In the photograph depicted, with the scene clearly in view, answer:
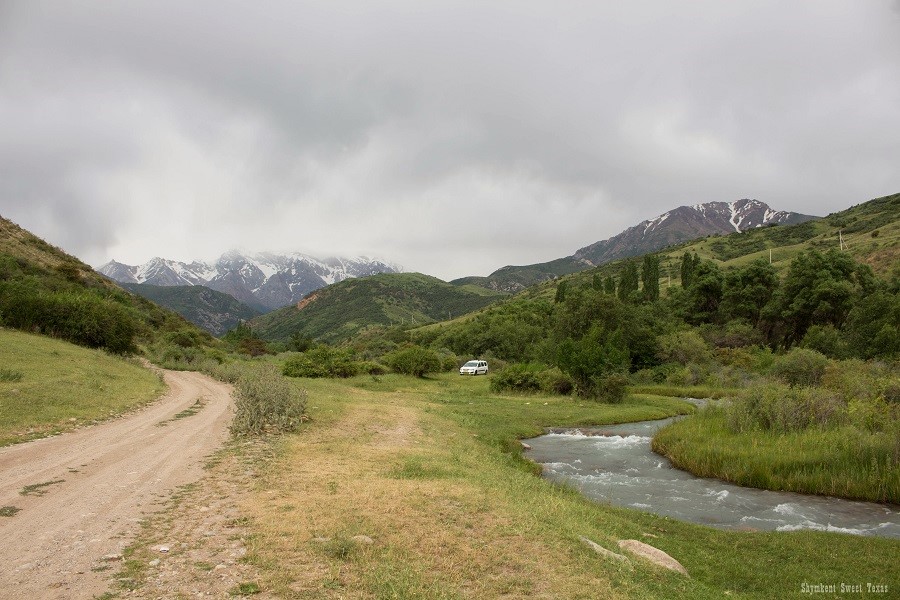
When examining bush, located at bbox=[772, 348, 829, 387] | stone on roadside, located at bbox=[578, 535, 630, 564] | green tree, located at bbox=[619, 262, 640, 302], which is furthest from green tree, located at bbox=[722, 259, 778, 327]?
stone on roadside, located at bbox=[578, 535, 630, 564]

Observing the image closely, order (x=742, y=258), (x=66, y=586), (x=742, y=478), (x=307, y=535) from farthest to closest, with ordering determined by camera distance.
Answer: (x=742, y=258), (x=742, y=478), (x=307, y=535), (x=66, y=586)

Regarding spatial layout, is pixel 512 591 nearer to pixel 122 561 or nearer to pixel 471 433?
pixel 122 561

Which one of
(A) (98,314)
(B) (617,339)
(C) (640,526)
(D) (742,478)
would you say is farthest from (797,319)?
(A) (98,314)

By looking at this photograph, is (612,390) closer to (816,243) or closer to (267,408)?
(267,408)

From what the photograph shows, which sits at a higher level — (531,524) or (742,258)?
(742,258)

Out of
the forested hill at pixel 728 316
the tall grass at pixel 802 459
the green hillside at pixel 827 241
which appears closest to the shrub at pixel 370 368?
the forested hill at pixel 728 316

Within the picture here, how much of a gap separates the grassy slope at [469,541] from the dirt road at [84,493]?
2.05 metres

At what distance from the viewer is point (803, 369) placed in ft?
146

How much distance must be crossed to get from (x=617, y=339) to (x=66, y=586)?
57.0 meters

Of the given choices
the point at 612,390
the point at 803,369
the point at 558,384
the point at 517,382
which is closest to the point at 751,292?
the point at 803,369

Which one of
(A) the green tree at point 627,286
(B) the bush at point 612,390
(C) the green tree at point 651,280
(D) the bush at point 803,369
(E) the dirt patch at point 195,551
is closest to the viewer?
(E) the dirt patch at point 195,551

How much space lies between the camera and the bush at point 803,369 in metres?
43.6

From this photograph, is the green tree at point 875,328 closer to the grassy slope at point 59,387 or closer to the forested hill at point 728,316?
the forested hill at point 728,316

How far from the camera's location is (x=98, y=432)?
16969mm
